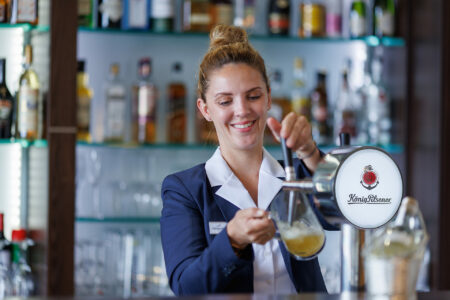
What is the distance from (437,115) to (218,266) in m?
1.67

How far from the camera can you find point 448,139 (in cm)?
267

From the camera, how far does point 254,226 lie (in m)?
1.10

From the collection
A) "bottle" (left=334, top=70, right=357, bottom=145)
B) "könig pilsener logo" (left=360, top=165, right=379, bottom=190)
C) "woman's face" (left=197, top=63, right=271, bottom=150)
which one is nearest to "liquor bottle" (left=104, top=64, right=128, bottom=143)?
"bottle" (left=334, top=70, right=357, bottom=145)

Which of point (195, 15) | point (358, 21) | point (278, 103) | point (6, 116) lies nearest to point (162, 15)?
point (195, 15)

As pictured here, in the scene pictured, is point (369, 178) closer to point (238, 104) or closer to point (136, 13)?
point (238, 104)

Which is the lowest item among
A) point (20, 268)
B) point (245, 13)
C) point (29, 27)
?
point (20, 268)

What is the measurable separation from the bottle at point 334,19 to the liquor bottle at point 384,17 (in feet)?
0.47

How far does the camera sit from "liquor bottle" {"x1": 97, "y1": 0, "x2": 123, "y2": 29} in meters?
2.70

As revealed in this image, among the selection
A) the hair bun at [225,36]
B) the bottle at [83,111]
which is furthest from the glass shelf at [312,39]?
the hair bun at [225,36]

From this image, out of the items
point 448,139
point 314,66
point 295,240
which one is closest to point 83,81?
point 314,66

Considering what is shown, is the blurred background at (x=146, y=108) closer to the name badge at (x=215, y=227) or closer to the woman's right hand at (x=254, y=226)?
the name badge at (x=215, y=227)

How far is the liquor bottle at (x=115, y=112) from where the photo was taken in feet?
8.88

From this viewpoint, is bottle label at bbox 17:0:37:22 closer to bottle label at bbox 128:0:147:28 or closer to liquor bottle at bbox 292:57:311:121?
bottle label at bbox 128:0:147:28

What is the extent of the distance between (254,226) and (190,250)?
37cm
